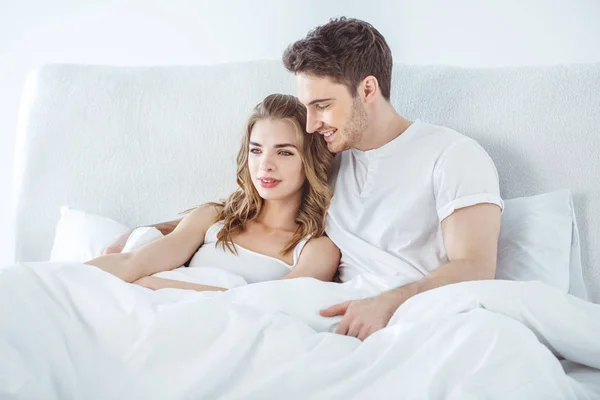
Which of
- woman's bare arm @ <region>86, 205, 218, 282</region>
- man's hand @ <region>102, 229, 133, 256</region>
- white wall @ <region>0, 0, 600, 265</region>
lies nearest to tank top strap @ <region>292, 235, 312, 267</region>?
woman's bare arm @ <region>86, 205, 218, 282</region>

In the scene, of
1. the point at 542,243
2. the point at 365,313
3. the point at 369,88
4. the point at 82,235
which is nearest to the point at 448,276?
the point at 365,313

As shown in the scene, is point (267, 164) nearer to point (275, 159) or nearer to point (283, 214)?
point (275, 159)

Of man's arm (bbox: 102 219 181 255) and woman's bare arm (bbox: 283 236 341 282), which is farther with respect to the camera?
man's arm (bbox: 102 219 181 255)

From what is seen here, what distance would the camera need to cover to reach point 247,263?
2016mm

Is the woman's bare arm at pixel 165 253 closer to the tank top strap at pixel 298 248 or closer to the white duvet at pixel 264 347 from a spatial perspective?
the tank top strap at pixel 298 248

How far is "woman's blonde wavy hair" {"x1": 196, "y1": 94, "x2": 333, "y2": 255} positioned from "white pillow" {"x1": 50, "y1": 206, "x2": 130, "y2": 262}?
0.33 metres

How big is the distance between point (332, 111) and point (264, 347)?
2.62ft

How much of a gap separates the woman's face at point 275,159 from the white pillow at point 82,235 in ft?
1.55

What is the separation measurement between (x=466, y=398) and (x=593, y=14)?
69.9 inches

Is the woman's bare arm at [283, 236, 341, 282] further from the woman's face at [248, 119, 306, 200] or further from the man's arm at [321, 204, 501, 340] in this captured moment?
the man's arm at [321, 204, 501, 340]

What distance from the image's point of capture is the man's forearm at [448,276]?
1.73 metres

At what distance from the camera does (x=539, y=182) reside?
79.2 inches

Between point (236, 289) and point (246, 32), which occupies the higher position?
point (246, 32)

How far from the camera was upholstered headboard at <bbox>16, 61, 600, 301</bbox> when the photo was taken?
6.97 ft
